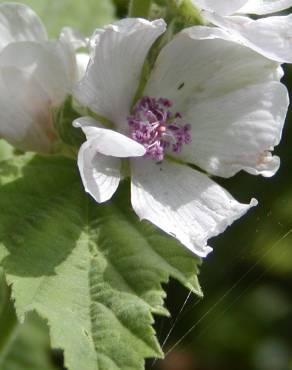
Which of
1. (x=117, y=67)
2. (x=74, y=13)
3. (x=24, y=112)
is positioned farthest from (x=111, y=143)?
(x=74, y=13)

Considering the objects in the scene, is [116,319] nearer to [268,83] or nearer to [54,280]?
[54,280]

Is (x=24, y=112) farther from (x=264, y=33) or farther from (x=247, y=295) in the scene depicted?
(x=247, y=295)

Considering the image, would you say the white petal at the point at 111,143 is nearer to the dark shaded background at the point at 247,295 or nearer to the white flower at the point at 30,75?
the white flower at the point at 30,75

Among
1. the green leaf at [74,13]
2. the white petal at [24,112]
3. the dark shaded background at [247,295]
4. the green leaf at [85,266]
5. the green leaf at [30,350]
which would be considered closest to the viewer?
the green leaf at [85,266]

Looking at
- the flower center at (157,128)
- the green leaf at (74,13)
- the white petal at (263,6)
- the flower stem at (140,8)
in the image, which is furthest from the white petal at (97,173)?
the green leaf at (74,13)

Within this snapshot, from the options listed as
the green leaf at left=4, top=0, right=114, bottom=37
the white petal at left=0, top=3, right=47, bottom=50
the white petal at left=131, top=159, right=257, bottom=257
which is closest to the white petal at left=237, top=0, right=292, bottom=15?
the white petal at left=131, top=159, right=257, bottom=257
